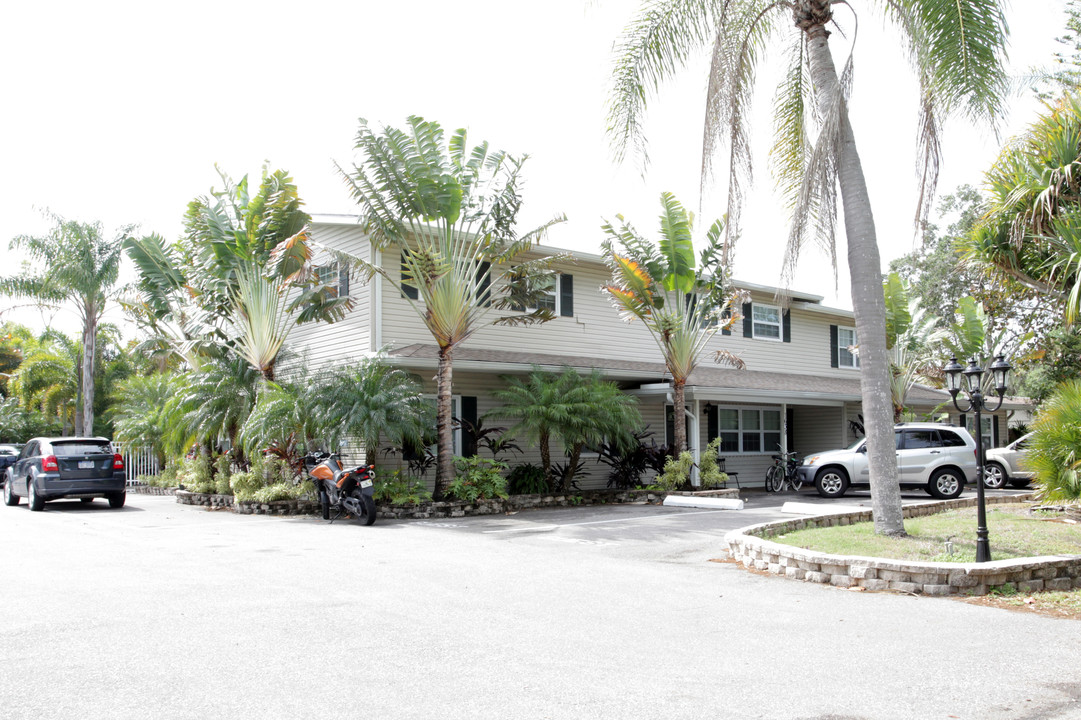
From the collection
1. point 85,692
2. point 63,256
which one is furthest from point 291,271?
point 63,256

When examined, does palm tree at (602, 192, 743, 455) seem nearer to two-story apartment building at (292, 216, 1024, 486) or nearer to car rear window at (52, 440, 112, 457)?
two-story apartment building at (292, 216, 1024, 486)

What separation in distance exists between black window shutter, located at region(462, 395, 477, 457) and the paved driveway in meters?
7.38

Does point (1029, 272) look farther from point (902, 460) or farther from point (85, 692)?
point (85, 692)

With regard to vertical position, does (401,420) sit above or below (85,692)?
above

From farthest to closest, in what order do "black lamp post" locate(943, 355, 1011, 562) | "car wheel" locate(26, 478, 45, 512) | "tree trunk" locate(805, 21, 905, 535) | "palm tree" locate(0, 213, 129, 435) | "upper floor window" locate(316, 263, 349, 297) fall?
"palm tree" locate(0, 213, 129, 435) < "upper floor window" locate(316, 263, 349, 297) < "car wheel" locate(26, 478, 45, 512) < "tree trunk" locate(805, 21, 905, 535) < "black lamp post" locate(943, 355, 1011, 562)

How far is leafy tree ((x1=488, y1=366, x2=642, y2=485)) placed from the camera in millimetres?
16484

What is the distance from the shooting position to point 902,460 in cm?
1859

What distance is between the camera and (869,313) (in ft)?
34.0

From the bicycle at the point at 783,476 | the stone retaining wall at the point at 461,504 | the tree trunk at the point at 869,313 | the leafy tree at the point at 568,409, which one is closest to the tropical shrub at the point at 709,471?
the stone retaining wall at the point at 461,504

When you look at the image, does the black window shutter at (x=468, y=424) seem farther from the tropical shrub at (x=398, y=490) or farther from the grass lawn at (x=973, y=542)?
the grass lawn at (x=973, y=542)

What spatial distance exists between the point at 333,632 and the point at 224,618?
1.10 meters

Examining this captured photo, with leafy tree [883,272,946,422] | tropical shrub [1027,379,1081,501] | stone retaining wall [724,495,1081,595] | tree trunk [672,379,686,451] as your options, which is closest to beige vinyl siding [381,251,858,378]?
leafy tree [883,272,946,422]

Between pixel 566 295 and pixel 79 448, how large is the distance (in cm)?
1119

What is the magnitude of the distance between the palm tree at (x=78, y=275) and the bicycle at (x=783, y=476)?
21.1 m
